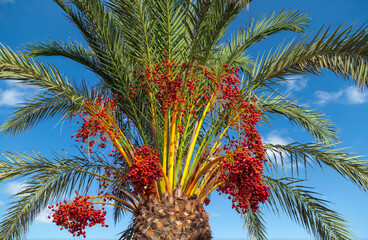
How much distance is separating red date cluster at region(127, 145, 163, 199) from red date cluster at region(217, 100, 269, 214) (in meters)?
1.07

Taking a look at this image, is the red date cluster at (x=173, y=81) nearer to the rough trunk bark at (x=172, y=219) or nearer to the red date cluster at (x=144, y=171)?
the red date cluster at (x=144, y=171)

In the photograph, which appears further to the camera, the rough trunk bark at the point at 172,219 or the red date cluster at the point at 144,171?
the rough trunk bark at the point at 172,219

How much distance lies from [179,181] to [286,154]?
7.66ft

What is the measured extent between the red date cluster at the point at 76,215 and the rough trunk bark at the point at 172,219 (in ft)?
2.31

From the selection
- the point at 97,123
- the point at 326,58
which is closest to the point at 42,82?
the point at 97,123

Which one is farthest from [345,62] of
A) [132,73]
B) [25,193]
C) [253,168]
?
[25,193]

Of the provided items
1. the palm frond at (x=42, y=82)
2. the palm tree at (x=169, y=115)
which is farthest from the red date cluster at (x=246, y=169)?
the palm frond at (x=42, y=82)

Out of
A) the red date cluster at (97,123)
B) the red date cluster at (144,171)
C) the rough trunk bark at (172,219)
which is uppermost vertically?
the red date cluster at (97,123)

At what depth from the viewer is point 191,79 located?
6.03 meters

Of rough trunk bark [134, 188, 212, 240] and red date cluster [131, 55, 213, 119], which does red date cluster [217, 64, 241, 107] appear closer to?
red date cluster [131, 55, 213, 119]

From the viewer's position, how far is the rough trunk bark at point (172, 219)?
17.1 ft

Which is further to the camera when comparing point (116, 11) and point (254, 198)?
point (116, 11)

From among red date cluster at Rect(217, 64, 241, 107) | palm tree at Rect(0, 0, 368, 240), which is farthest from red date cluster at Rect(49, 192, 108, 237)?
red date cluster at Rect(217, 64, 241, 107)

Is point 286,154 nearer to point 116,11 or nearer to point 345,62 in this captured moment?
point 345,62
